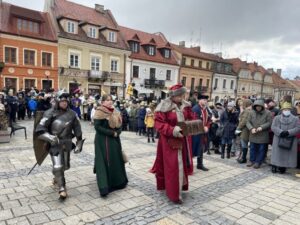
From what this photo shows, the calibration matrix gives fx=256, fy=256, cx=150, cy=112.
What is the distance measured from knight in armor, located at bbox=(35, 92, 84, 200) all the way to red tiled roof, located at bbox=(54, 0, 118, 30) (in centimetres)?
2114

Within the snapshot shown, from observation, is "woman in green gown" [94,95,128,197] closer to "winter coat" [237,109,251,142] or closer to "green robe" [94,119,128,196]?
"green robe" [94,119,128,196]

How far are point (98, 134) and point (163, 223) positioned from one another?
1.81 meters

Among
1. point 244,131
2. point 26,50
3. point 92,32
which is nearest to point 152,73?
point 92,32

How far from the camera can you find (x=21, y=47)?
2077 centimetres

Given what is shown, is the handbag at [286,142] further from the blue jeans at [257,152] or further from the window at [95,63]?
the window at [95,63]

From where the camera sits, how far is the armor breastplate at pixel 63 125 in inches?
165

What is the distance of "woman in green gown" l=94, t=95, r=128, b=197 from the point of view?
4.32 metres

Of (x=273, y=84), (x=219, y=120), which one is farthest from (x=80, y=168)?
(x=273, y=84)

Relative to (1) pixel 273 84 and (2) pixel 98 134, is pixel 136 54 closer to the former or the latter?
(2) pixel 98 134

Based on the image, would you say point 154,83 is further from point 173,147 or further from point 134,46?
point 173,147

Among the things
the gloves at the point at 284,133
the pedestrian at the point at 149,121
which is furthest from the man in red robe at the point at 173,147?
the pedestrian at the point at 149,121

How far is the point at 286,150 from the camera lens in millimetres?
6031

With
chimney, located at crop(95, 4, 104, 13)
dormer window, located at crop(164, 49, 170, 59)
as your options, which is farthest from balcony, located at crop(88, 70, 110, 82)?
dormer window, located at crop(164, 49, 170, 59)

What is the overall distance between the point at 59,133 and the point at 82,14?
24.6 m
